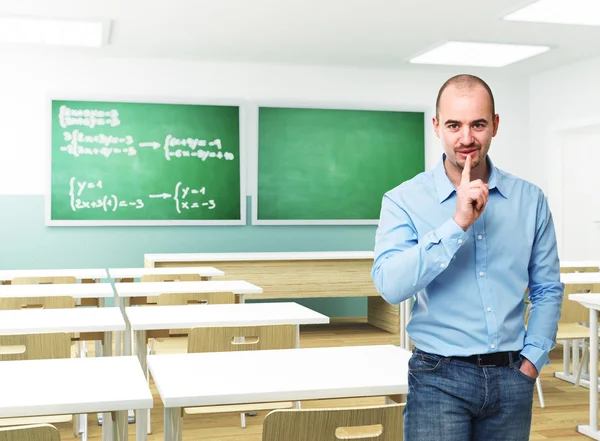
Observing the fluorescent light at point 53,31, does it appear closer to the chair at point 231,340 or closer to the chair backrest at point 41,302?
the chair backrest at point 41,302

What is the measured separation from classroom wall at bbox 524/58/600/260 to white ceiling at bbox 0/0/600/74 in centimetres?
27

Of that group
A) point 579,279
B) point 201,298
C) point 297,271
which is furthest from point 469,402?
point 297,271

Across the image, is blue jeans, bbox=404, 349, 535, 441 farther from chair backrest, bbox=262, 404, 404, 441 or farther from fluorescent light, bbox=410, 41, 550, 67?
fluorescent light, bbox=410, 41, 550, 67

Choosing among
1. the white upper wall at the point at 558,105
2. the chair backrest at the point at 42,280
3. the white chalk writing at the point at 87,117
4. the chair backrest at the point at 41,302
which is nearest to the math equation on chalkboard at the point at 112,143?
the white chalk writing at the point at 87,117

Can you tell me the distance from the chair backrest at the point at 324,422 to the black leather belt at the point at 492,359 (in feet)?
0.92

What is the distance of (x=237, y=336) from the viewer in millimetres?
2711

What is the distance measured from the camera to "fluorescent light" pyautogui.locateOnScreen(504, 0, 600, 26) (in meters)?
5.17

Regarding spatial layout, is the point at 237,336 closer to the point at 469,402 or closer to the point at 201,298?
the point at 201,298

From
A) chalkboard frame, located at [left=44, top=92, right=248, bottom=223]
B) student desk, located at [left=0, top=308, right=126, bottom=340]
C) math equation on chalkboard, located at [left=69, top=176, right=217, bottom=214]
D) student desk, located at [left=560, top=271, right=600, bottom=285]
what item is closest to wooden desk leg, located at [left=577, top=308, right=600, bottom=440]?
student desk, located at [left=560, top=271, right=600, bottom=285]

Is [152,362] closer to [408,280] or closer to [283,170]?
[408,280]

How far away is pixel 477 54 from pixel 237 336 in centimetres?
503

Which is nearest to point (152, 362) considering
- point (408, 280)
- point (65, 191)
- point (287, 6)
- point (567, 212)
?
point (408, 280)

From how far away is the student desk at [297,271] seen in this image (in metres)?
6.57

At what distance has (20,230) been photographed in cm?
712
